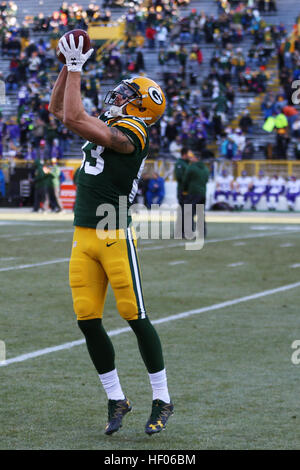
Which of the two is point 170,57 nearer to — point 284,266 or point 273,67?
point 273,67

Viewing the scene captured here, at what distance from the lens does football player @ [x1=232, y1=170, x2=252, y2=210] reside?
3017 centimetres

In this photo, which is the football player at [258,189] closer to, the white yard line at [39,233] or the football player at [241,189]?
the football player at [241,189]

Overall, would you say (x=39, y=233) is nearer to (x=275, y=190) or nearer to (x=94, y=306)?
(x=275, y=190)

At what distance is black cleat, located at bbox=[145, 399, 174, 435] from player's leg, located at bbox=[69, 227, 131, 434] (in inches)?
6.8

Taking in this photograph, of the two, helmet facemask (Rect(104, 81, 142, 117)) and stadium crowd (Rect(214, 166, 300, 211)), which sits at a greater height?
helmet facemask (Rect(104, 81, 142, 117))

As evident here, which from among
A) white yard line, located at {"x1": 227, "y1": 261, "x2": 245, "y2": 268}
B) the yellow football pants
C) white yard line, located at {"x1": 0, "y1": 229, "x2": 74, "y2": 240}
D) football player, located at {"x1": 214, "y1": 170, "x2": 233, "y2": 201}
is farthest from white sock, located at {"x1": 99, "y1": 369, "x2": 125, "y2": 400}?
football player, located at {"x1": 214, "y1": 170, "x2": 233, "y2": 201}

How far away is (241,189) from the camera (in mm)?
30266

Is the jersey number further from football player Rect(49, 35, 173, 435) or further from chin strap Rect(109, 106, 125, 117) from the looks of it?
chin strap Rect(109, 106, 125, 117)

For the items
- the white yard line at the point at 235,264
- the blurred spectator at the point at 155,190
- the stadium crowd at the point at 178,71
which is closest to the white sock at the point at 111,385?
the white yard line at the point at 235,264

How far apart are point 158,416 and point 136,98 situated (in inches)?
72.3

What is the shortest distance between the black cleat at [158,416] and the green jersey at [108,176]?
1.04m

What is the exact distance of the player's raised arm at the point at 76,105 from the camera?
4891 millimetres
